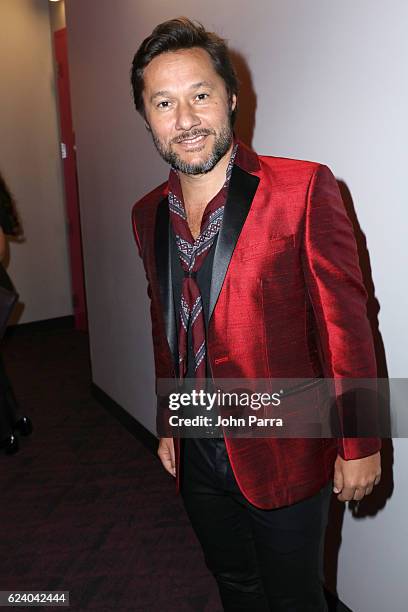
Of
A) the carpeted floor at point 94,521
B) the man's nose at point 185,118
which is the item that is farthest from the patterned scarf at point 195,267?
the carpeted floor at point 94,521

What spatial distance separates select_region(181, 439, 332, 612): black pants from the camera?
1.51 meters

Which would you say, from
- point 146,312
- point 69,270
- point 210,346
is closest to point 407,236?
point 210,346

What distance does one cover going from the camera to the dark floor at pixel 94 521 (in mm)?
2482

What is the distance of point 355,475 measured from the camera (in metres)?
1.41

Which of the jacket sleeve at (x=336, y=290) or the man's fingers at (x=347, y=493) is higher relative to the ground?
the jacket sleeve at (x=336, y=290)

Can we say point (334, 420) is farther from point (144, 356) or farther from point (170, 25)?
point (144, 356)

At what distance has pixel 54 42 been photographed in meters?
6.02

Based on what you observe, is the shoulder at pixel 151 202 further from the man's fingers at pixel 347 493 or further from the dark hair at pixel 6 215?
the dark hair at pixel 6 215

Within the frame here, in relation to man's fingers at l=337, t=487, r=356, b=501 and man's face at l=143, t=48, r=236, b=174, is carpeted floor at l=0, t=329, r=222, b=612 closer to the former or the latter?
man's fingers at l=337, t=487, r=356, b=501

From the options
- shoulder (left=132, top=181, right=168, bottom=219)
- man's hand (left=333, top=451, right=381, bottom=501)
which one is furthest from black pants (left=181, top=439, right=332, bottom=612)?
shoulder (left=132, top=181, right=168, bottom=219)

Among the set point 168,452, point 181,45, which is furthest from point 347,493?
point 181,45

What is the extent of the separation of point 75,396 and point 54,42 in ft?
11.6

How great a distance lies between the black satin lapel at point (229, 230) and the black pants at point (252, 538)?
1.31 feet

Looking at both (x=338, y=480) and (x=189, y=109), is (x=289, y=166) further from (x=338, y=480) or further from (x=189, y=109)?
(x=338, y=480)
